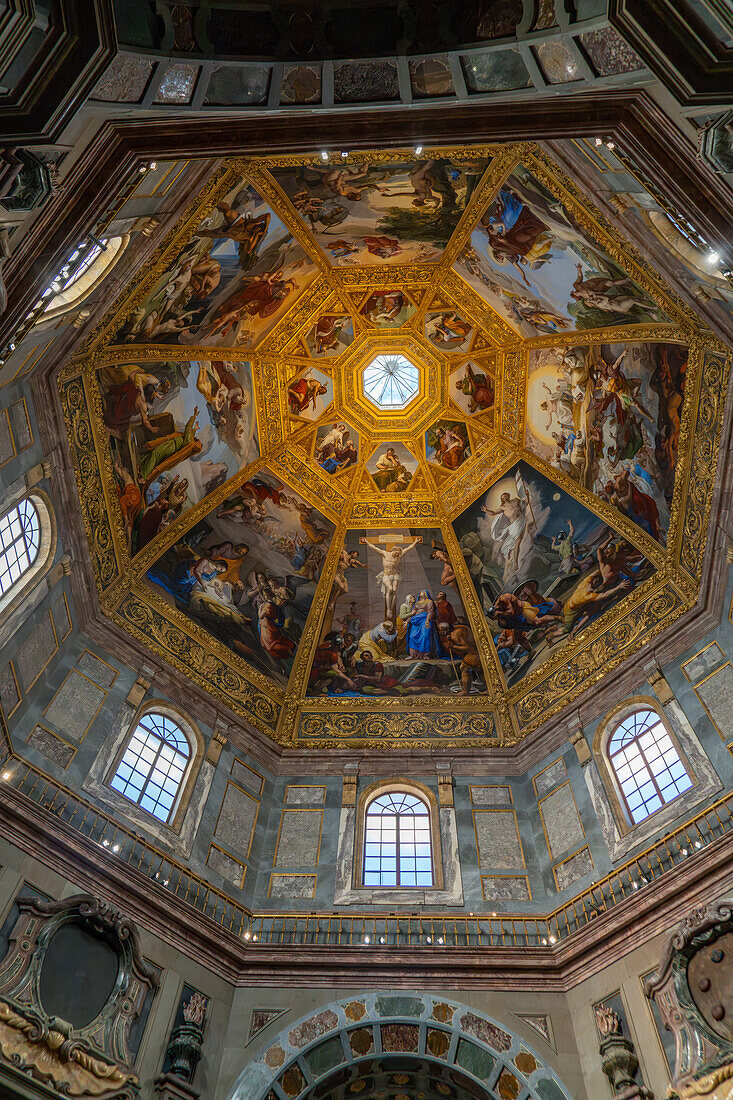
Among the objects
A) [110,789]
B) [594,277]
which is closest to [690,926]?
[110,789]

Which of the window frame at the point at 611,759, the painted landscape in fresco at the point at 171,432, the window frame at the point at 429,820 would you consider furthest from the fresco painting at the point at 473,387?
the window frame at the point at 429,820

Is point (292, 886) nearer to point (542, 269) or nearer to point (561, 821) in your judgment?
point (561, 821)

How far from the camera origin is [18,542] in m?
16.0

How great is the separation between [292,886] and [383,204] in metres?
14.1

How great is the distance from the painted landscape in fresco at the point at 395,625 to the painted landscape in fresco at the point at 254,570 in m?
0.88

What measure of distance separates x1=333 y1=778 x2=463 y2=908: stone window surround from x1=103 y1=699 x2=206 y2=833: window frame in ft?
10.9

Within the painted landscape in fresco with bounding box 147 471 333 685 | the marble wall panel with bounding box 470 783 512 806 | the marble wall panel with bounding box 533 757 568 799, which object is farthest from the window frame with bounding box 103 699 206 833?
the marble wall panel with bounding box 533 757 568 799

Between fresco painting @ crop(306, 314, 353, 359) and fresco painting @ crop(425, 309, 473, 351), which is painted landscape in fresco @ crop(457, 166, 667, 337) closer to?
fresco painting @ crop(425, 309, 473, 351)

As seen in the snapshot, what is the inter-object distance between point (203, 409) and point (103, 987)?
42.3 feet

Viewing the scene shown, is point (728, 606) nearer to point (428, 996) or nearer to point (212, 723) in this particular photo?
point (428, 996)

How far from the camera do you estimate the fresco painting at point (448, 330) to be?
22.4 metres

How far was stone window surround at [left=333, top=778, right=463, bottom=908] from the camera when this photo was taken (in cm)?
1666

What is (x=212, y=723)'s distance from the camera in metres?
19.4

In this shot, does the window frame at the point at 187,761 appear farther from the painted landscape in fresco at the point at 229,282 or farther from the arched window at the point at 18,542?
the painted landscape in fresco at the point at 229,282
